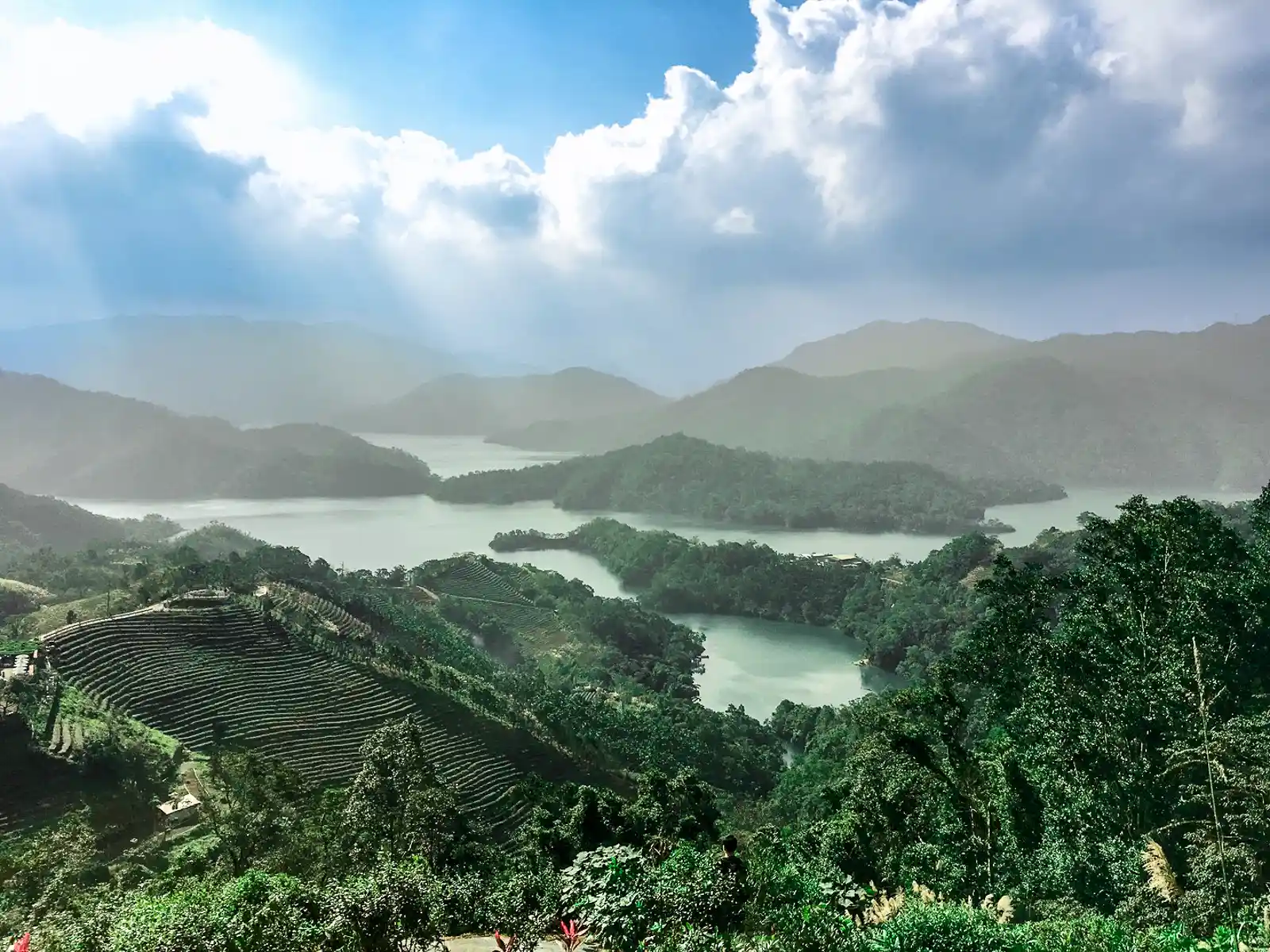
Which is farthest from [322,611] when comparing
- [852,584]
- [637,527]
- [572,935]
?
[637,527]

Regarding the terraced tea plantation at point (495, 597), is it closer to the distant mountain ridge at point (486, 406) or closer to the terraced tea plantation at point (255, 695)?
the terraced tea plantation at point (255, 695)

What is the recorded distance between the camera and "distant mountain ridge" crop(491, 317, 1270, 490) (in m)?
85.6

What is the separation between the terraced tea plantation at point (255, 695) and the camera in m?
14.9

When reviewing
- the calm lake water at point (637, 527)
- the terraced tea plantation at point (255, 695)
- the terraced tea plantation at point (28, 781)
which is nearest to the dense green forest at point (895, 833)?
the terraced tea plantation at point (28, 781)

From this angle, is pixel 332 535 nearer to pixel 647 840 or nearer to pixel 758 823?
pixel 758 823

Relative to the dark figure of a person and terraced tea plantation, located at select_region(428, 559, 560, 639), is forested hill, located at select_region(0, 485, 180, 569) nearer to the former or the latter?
terraced tea plantation, located at select_region(428, 559, 560, 639)

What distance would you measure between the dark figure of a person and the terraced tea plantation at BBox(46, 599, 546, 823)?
409 inches

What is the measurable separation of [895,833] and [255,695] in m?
13.5

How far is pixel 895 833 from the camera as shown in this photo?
845 centimetres

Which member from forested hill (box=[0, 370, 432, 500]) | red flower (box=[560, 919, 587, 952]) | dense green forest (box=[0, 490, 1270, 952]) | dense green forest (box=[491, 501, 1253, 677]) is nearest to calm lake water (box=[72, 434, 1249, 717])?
dense green forest (box=[491, 501, 1253, 677])

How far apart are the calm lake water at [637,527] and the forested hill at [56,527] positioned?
5.33 meters

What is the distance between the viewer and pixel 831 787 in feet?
34.5

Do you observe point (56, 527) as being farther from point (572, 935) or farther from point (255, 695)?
point (572, 935)

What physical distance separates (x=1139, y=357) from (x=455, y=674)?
127656 millimetres
